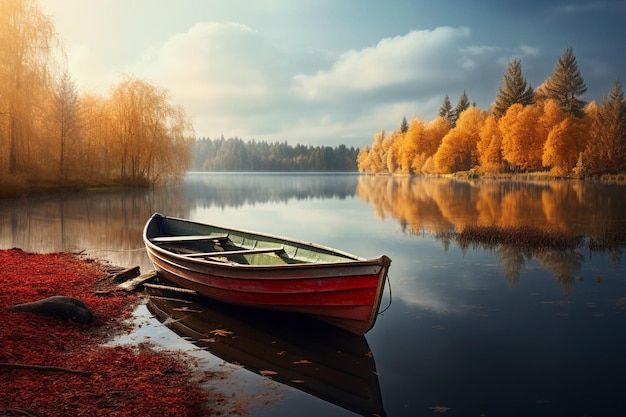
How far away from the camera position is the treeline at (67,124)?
109 ft

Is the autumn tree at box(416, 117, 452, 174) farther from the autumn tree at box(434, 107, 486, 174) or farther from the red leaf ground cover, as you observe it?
the red leaf ground cover

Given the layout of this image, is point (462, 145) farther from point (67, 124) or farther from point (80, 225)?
point (80, 225)

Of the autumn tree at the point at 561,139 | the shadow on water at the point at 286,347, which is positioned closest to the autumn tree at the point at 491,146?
the autumn tree at the point at 561,139

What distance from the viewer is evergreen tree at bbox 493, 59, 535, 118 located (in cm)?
7738

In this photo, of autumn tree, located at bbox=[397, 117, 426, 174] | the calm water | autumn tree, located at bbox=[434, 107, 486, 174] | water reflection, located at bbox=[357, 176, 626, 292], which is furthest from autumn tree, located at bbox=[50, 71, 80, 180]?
autumn tree, located at bbox=[397, 117, 426, 174]

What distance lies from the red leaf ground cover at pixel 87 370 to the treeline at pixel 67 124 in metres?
28.0

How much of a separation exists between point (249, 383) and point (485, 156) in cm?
7102

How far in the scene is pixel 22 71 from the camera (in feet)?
111

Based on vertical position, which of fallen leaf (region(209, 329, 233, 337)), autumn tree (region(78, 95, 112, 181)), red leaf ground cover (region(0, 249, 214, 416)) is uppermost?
autumn tree (region(78, 95, 112, 181))

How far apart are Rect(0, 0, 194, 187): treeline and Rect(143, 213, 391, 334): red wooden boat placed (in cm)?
2755

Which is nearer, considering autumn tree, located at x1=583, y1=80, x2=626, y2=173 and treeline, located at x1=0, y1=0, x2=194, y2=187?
treeline, located at x1=0, y1=0, x2=194, y2=187

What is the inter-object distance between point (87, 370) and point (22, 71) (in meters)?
34.6

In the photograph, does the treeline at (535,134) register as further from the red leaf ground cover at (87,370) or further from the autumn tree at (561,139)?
the red leaf ground cover at (87,370)

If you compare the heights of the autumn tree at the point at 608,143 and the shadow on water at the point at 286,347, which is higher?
the autumn tree at the point at 608,143
